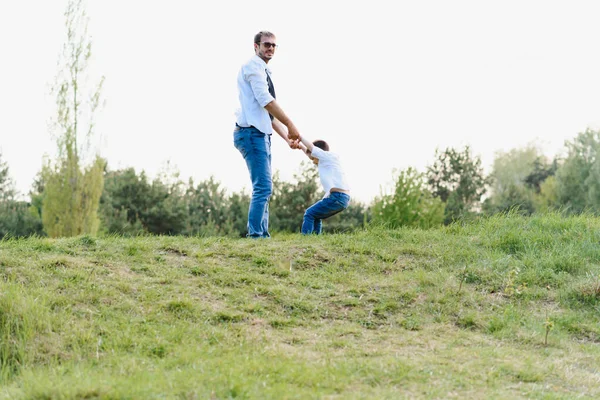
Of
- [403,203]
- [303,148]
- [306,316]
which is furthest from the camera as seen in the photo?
[403,203]

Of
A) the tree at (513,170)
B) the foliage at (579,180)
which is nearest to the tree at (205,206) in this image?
the tree at (513,170)

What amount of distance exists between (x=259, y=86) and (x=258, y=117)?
14.2 inches

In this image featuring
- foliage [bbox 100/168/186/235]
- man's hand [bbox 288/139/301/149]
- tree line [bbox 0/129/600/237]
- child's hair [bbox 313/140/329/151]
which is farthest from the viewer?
foliage [bbox 100/168/186/235]

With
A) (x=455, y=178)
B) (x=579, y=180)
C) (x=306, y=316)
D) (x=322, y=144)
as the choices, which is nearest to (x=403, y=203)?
(x=322, y=144)

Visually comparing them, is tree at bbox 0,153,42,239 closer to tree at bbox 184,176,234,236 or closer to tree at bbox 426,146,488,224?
tree at bbox 184,176,234,236

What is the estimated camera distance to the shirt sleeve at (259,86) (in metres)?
7.80

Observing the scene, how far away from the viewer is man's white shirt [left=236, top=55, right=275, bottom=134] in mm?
7812

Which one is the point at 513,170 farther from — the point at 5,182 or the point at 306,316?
the point at 306,316

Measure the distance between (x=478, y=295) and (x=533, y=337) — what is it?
3.38 ft

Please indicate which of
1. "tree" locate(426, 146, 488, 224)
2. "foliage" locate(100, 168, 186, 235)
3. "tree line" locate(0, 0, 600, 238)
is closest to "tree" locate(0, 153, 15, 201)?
"tree line" locate(0, 0, 600, 238)

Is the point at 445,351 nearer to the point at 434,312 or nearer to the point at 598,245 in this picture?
the point at 434,312

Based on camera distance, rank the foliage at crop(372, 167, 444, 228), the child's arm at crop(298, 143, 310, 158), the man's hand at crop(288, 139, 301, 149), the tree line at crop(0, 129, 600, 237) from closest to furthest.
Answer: the man's hand at crop(288, 139, 301, 149)
the child's arm at crop(298, 143, 310, 158)
the foliage at crop(372, 167, 444, 228)
the tree line at crop(0, 129, 600, 237)

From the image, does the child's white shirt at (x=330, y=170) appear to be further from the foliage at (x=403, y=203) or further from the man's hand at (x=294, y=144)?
the foliage at (x=403, y=203)

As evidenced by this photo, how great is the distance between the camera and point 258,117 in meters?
7.90
